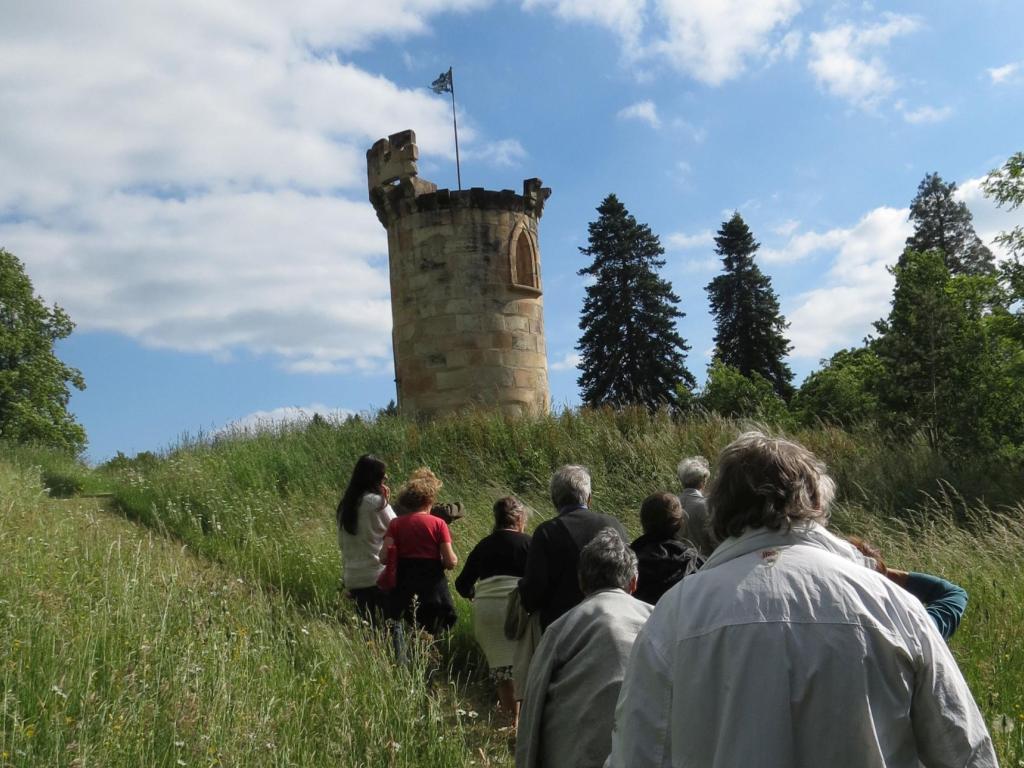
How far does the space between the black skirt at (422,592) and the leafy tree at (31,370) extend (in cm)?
2928

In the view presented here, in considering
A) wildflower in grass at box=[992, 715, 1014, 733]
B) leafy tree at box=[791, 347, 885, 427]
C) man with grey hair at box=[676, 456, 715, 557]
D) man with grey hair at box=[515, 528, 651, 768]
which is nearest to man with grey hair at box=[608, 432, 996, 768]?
man with grey hair at box=[515, 528, 651, 768]

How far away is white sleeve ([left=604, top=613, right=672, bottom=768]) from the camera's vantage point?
2.26 metres

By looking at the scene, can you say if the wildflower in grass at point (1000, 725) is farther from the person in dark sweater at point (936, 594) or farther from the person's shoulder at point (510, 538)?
the person's shoulder at point (510, 538)

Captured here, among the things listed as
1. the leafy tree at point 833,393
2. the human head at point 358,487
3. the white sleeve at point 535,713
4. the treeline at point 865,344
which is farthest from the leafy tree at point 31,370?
the white sleeve at point 535,713

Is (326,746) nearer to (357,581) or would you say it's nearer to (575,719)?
(575,719)

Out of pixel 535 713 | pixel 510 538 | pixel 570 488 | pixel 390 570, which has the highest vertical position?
pixel 570 488

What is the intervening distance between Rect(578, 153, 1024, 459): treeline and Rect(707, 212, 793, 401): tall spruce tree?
0.17 feet

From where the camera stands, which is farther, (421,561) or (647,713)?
(421,561)

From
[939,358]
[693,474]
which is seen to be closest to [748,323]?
[939,358]

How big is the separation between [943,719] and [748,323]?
3918cm

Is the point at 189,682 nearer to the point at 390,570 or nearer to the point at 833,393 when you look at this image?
the point at 390,570

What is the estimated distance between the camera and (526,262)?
1892cm

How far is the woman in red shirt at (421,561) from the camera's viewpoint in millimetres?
→ 6234

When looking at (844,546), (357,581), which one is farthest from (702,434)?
(844,546)
